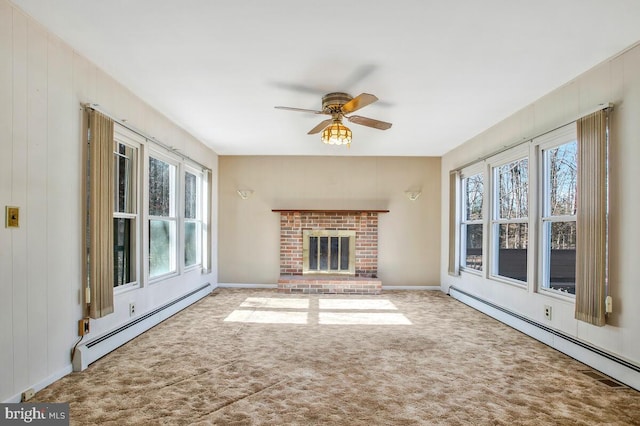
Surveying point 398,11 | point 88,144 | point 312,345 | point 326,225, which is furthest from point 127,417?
point 326,225

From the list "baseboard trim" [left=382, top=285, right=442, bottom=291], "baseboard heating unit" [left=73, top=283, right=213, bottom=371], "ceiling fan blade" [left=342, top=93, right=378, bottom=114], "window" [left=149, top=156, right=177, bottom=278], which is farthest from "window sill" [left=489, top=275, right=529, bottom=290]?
"window" [left=149, top=156, right=177, bottom=278]

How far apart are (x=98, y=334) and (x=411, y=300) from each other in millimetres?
4463

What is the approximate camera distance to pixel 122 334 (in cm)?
363

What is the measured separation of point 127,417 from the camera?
2.27 metres

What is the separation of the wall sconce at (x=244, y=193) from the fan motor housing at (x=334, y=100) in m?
3.64

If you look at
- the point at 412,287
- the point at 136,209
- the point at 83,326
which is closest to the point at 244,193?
the point at 136,209

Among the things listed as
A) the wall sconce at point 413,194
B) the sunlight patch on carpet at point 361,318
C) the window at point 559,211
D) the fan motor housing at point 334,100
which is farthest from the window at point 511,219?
the fan motor housing at point 334,100

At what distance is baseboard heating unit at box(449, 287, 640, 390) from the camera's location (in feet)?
9.20

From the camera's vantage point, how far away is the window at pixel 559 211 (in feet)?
11.9

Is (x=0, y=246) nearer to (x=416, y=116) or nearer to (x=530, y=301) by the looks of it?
(x=416, y=116)

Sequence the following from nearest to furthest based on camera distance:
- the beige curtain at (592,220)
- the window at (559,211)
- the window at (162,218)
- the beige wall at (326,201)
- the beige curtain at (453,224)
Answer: the beige curtain at (592,220), the window at (559,211), the window at (162,218), the beige curtain at (453,224), the beige wall at (326,201)

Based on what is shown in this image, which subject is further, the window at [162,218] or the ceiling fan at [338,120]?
the window at [162,218]

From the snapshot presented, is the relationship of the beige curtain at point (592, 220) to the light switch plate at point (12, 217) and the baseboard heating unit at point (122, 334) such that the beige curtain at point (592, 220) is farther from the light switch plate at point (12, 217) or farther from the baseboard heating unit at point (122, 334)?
the light switch plate at point (12, 217)

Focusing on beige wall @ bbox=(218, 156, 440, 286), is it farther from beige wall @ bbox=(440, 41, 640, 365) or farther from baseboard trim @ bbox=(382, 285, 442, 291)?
beige wall @ bbox=(440, 41, 640, 365)
